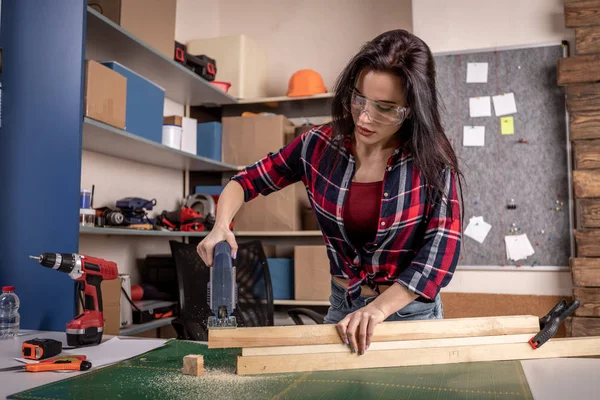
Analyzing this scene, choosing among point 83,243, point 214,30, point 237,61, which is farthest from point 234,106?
point 83,243

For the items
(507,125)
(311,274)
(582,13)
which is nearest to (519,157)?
(507,125)

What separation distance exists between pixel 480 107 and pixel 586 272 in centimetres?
101

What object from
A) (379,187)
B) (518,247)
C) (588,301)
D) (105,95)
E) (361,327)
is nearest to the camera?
(361,327)

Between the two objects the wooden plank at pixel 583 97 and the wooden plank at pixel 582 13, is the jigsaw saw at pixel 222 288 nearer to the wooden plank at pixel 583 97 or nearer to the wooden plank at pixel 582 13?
the wooden plank at pixel 583 97

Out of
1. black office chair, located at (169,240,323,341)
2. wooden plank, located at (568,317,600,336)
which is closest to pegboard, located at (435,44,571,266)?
wooden plank, located at (568,317,600,336)

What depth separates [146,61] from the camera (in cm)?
268

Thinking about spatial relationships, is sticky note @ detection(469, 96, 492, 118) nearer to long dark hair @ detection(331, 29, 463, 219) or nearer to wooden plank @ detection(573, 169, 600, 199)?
wooden plank @ detection(573, 169, 600, 199)

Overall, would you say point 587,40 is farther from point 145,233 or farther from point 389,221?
point 145,233

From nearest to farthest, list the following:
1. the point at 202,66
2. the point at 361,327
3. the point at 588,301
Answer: the point at 361,327 → the point at 588,301 → the point at 202,66

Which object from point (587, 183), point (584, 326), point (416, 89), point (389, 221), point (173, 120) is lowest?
point (584, 326)

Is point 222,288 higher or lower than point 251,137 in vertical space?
lower

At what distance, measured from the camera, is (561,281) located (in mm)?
2801

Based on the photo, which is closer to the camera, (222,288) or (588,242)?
(222,288)

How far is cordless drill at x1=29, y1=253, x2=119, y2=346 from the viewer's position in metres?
1.46
